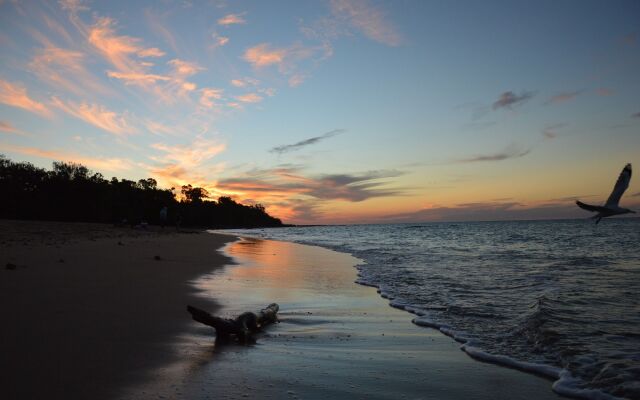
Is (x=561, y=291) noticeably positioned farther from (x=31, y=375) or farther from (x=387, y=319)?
(x=31, y=375)

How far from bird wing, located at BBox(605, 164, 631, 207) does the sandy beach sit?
4.09 meters

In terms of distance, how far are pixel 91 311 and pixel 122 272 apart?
457 centimetres

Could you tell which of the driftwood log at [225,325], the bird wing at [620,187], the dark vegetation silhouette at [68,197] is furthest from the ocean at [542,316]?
the dark vegetation silhouette at [68,197]

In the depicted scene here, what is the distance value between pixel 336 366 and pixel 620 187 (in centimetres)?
627

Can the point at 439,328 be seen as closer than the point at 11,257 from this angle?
Yes

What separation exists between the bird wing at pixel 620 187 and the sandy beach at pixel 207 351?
409 centimetres

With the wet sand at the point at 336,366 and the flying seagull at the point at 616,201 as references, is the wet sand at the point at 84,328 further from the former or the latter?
the flying seagull at the point at 616,201

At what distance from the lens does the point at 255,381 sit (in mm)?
3871

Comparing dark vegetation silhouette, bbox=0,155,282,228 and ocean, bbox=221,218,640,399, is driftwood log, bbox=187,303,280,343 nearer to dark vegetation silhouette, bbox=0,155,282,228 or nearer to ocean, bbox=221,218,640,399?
ocean, bbox=221,218,640,399

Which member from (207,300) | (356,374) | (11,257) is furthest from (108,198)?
(356,374)

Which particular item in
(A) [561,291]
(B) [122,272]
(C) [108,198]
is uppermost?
(C) [108,198]

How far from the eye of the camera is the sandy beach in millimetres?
3671

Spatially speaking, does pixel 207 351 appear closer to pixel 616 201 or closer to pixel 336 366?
pixel 336 366

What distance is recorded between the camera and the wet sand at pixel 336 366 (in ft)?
12.3
